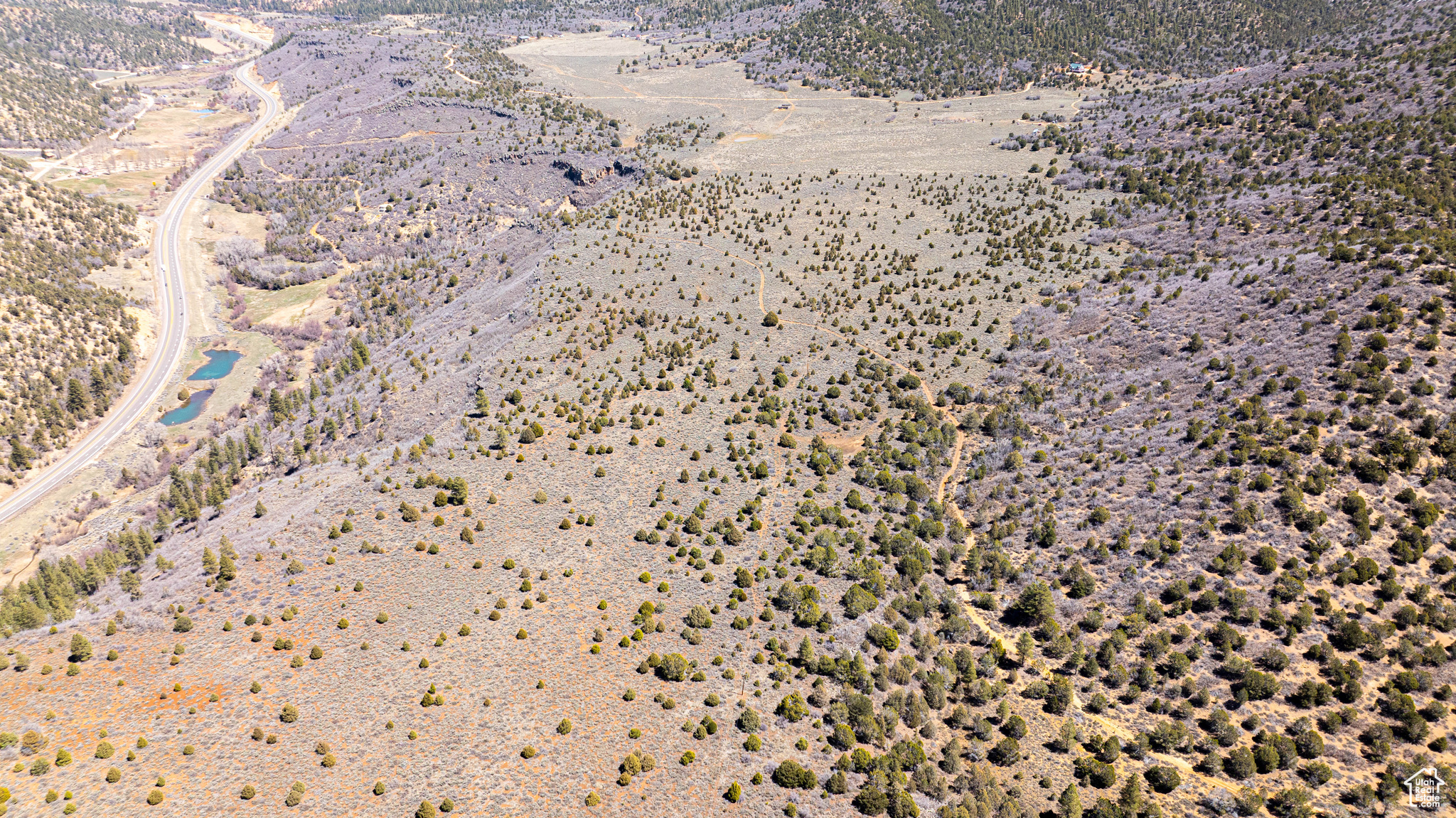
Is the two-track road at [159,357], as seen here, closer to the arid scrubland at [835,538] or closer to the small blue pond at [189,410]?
the small blue pond at [189,410]

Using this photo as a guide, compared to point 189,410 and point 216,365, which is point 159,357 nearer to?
point 216,365

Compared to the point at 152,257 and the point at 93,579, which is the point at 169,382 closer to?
the point at 152,257

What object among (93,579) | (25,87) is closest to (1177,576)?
(93,579)

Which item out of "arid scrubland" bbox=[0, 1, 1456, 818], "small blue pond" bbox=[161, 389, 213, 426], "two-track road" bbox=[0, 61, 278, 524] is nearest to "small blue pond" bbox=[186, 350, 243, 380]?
"two-track road" bbox=[0, 61, 278, 524]

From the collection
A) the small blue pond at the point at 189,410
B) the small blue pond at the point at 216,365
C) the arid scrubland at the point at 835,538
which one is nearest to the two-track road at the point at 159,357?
the small blue pond at the point at 189,410

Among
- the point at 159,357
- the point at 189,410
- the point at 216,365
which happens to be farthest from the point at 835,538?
the point at 159,357

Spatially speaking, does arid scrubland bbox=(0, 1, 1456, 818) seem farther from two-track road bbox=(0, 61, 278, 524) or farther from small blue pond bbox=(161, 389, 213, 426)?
two-track road bbox=(0, 61, 278, 524)
